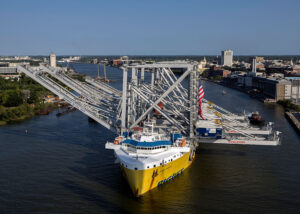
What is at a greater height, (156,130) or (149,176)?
(156,130)

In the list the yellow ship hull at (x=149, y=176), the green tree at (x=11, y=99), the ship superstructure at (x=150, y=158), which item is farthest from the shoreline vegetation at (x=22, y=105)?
the yellow ship hull at (x=149, y=176)

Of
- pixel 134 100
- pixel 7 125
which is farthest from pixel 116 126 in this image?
pixel 7 125

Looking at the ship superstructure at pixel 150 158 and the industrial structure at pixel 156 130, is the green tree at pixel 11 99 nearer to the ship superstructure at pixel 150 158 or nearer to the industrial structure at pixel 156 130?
the industrial structure at pixel 156 130

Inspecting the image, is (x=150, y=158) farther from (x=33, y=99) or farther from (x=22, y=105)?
(x=33, y=99)

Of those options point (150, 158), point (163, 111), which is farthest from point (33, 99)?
point (150, 158)

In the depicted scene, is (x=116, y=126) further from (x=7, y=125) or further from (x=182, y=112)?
(x=7, y=125)
